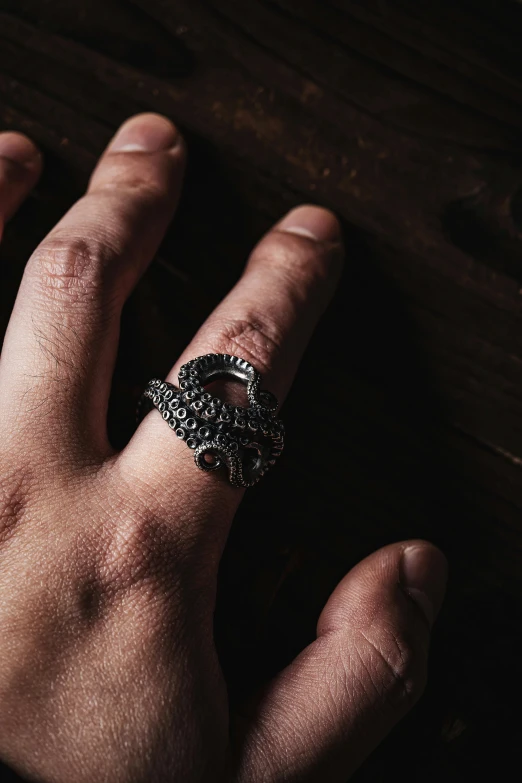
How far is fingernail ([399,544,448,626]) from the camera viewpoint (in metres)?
1.02

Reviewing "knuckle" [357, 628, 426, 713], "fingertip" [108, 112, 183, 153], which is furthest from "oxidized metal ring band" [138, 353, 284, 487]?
"fingertip" [108, 112, 183, 153]

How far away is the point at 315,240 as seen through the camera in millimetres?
1108

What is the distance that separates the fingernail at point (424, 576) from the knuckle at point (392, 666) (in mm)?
76

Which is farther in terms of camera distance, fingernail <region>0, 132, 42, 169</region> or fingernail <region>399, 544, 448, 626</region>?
fingernail <region>0, 132, 42, 169</region>

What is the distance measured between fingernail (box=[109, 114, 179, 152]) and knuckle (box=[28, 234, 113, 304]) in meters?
0.21

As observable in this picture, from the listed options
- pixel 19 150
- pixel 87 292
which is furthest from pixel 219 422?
pixel 19 150

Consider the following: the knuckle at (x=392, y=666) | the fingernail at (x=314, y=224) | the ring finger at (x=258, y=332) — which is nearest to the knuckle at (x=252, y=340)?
the ring finger at (x=258, y=332)

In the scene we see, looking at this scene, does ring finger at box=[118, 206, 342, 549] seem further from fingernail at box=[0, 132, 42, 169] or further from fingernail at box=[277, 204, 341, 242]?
fingernail at box=[0, 132, 42, 169]

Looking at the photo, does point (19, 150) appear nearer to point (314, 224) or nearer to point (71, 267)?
point (71, 267)

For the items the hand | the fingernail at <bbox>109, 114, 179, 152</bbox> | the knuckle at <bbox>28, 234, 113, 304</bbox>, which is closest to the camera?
the hand

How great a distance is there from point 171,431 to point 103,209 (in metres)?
0.41

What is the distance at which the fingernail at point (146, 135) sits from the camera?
111 centimetres

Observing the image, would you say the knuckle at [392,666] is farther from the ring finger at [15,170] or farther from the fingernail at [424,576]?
the ring finger at [15,170]

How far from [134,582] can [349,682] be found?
13.6 inches
